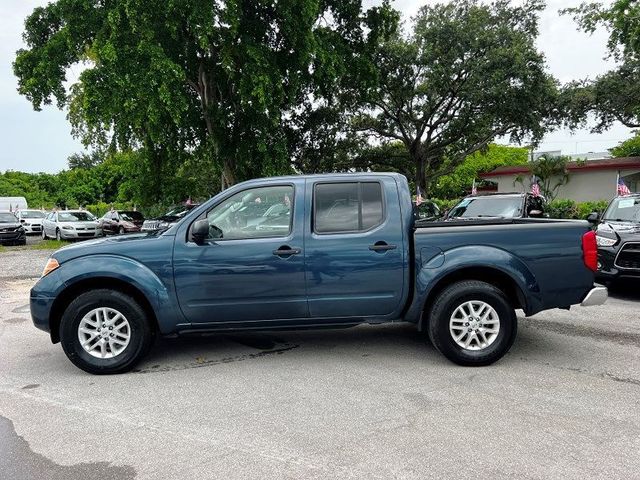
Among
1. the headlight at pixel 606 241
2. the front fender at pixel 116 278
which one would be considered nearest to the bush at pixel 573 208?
the headlight at pixel 606 241

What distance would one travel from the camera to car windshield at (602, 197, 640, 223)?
8359 mm

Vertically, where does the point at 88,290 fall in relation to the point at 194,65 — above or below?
below

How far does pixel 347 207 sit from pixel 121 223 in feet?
62.1

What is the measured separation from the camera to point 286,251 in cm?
448

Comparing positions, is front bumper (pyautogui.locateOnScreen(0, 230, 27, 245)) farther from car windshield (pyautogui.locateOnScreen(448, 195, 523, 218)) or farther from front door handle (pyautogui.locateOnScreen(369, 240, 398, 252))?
front door handle (pyautogui.locateOnScreen(369, 240, 398, 252))

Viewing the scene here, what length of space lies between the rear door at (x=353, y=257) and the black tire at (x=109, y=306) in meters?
1.68

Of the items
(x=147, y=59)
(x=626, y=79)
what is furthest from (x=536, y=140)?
(x=147, y=59)

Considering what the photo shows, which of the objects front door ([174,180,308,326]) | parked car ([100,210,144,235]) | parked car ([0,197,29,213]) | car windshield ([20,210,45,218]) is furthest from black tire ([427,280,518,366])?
parked car ([0,197,29,213])

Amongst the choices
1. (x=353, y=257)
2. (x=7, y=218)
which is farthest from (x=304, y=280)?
(x=7, y=218)

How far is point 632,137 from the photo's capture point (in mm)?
42156

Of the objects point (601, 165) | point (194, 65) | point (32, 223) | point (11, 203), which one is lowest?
point (32, 223)

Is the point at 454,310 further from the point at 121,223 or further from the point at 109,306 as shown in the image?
the point at 121,223

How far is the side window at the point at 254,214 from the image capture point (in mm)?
4598

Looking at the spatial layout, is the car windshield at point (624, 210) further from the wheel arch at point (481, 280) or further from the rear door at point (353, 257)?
the rear door at point (353, 257)
